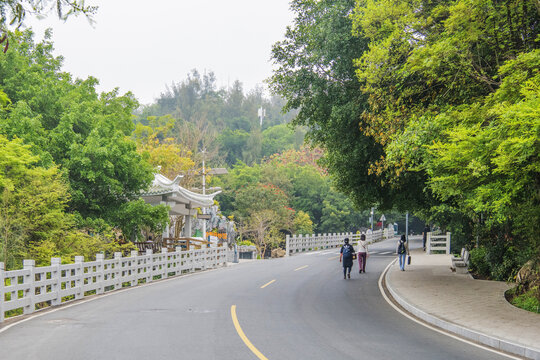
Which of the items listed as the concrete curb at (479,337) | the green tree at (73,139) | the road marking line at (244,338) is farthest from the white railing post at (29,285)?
the concrete curb at (479,337)

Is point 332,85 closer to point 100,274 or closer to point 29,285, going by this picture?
point 100,274

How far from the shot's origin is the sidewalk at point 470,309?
28.8 feet

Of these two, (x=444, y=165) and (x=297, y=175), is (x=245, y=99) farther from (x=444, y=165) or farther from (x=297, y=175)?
(x=444, y=165)

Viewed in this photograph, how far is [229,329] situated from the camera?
31.4 ft

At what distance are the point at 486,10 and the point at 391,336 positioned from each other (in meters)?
7.58

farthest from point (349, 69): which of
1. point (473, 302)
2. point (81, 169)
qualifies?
point (81, 169)

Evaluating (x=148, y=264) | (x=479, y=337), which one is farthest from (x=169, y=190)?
(x=479, y=337)

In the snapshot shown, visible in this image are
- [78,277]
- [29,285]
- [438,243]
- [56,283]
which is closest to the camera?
[29,285]

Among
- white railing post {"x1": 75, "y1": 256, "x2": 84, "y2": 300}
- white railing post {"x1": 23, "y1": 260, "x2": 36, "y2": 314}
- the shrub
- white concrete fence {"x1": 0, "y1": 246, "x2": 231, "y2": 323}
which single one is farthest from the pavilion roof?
the shrub

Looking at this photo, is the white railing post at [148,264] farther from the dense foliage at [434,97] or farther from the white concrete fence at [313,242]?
the white concrete fence at [313,242]

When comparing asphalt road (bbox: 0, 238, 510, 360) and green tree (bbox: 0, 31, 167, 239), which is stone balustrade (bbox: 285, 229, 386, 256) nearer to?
green tree (bbox: 0, 31, 167, 239)

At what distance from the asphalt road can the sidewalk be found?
526 mm

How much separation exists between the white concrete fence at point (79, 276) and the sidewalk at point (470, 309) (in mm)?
9304

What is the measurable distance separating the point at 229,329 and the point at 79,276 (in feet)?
23.4
